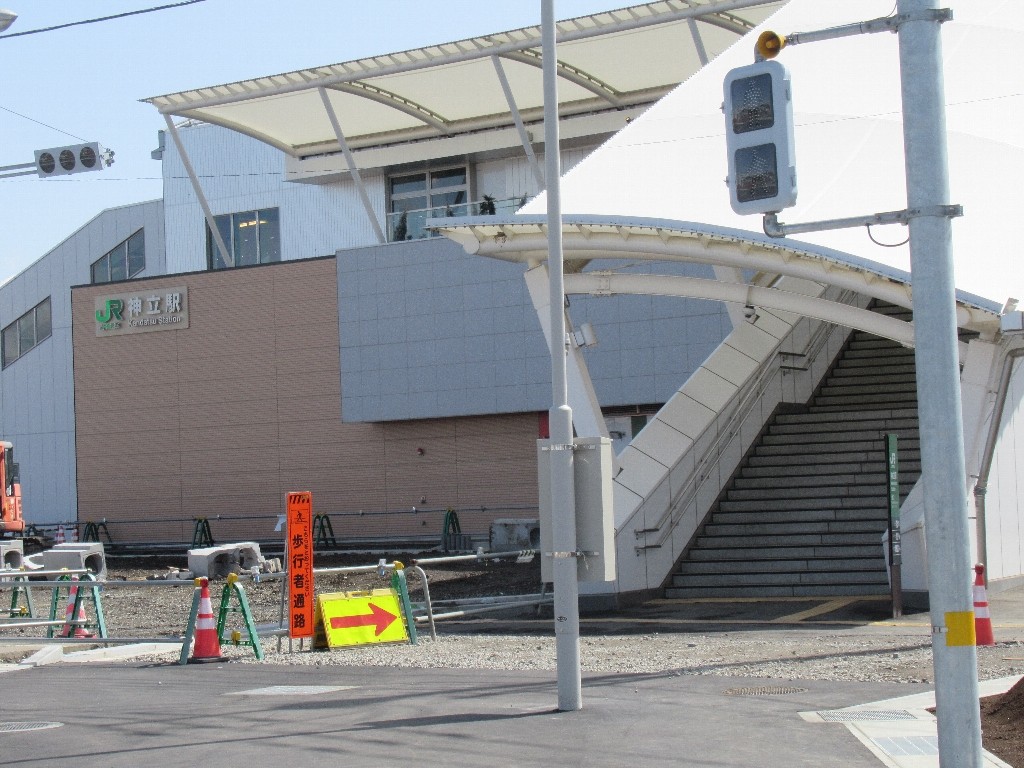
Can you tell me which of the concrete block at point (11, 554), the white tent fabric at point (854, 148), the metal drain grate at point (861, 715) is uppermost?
the white tent fabric at point (854, 148)

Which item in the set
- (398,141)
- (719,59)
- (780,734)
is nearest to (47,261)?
(398,141)

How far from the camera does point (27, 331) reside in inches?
1981

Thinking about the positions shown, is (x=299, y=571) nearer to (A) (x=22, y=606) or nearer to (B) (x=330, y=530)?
(A) (x=22, y=606)

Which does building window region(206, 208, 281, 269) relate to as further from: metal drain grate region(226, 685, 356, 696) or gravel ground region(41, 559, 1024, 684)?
metal drain grate region(226, 685, 356, 696)

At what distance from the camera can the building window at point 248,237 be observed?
50.6 meters

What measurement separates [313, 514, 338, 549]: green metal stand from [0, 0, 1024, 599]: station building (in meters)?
0.66

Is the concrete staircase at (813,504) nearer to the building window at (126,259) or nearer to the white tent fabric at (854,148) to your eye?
the white tent fabric at (854,148)

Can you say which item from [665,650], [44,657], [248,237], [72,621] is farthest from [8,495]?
[665,650]

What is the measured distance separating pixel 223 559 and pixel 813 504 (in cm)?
1401

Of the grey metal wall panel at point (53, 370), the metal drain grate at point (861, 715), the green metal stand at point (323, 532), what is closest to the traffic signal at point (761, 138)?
the metal drain grate at point (861, 715)

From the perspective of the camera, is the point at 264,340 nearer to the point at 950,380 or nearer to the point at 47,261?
the point at 47,261

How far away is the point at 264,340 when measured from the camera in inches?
1623

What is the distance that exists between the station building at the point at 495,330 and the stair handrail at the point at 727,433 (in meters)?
0.06

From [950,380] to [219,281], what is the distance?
36.9m
